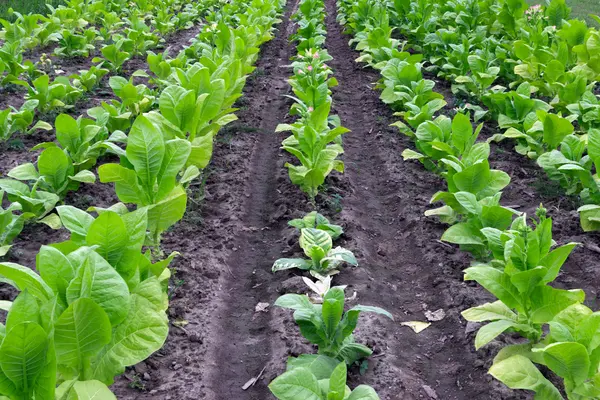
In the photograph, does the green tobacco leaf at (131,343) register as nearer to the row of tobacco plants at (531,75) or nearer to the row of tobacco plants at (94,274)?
the row of tobacco plants at (94,274)

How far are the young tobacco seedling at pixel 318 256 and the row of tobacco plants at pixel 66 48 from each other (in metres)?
3.10

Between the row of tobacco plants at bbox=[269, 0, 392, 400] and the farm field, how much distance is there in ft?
0.04

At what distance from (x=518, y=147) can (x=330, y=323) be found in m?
3.25

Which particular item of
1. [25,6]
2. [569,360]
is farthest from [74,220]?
[25,6]

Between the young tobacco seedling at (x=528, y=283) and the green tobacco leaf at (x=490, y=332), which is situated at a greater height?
the young tobacco seedling at (x=528, y=283)

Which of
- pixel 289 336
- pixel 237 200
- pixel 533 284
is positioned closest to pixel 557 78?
pixel 237 200

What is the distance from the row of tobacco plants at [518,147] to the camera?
2578 millimetres

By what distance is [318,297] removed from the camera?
340cm

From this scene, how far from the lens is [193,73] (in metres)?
5.16

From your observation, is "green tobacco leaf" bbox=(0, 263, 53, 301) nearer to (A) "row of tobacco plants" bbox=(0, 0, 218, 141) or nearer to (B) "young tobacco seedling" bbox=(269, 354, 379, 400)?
(B) "young tobacco seedling" bbox=(269, 354, 379, 400)

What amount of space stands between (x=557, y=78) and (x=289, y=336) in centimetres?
438

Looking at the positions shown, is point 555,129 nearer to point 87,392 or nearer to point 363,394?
point 363,394

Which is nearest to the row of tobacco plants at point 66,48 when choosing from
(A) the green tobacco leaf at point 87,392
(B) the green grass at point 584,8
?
(A) the green tobacco leaf at point 87,392

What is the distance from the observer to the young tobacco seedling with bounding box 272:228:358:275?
3.64m
